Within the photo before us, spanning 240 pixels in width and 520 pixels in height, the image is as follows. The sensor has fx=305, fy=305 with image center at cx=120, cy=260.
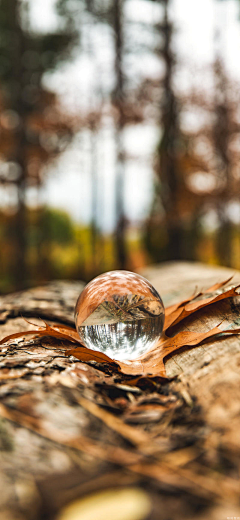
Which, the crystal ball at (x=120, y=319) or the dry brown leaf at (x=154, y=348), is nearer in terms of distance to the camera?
the dry brown leaf at (x=154, y=348)

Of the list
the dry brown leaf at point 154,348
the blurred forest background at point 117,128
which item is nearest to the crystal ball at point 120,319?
the dry brown leaf at point 154,348

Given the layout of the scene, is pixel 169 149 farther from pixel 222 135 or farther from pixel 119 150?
pixel 119 150

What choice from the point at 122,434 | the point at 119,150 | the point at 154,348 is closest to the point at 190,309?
the point at 154,348

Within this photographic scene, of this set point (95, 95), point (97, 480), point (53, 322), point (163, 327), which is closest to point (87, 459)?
point (97, 480)

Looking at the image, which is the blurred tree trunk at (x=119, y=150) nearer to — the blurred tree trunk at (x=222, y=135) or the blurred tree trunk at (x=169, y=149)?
the blurred tree trunk at (x=169, y=149)

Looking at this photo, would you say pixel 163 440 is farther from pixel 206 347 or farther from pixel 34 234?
pixel 34 234
